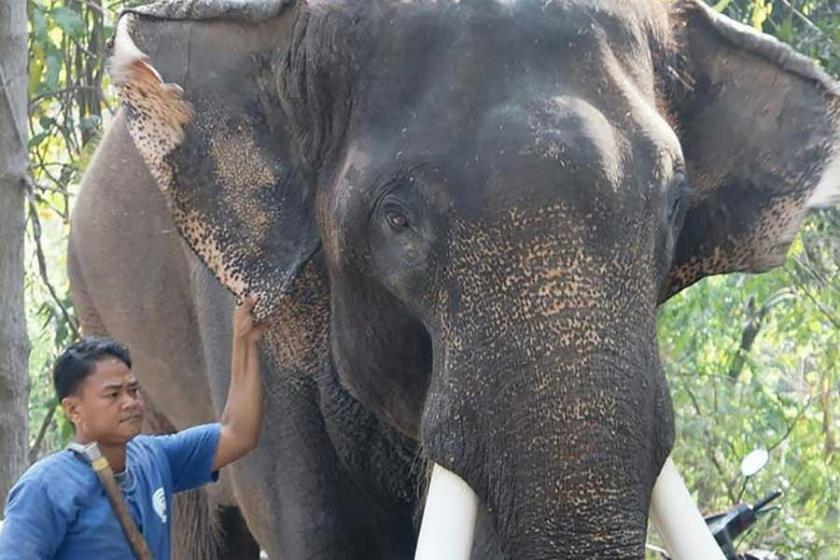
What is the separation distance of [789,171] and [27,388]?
7.54ft

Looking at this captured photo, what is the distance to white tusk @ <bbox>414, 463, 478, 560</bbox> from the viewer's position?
3381 mm

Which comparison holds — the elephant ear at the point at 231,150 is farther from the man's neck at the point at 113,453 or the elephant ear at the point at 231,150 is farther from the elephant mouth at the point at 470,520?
the elephant mouth at the point at 470,520

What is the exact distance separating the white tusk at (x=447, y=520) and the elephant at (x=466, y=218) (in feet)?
0.09

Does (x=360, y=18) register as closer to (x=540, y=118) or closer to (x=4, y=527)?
(x=540, y=118)

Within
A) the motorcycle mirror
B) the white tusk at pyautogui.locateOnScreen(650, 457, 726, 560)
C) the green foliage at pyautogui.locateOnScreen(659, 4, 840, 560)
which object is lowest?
the green foliage at pyautogui.locateOnScreen(659, 4, 840, 560)

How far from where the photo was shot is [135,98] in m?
4.07

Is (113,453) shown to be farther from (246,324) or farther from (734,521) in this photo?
(734,521)

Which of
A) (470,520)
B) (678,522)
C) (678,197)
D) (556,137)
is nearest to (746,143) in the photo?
(678,197)

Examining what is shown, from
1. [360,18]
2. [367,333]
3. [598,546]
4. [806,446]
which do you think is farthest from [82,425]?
[806,446]

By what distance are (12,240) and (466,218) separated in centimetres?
235

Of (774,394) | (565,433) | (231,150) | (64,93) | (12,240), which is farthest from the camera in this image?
(774,394)

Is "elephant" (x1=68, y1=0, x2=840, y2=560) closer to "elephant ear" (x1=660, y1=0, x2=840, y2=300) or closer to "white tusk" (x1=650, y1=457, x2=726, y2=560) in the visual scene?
"elephant ear" (x1=660, y1=0, x2=840, y2=300)

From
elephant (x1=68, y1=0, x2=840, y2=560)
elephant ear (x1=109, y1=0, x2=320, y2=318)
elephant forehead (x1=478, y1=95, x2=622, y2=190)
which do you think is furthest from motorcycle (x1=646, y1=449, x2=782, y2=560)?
elephant forehead (x1=478, y1=95, x2=622, y2=190)

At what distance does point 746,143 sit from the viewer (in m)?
4.18
